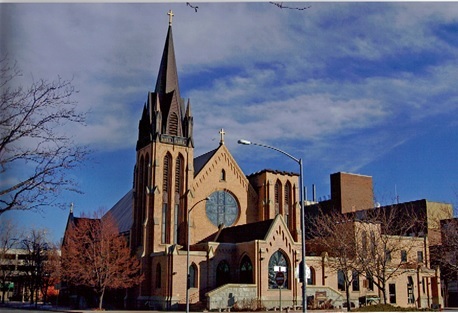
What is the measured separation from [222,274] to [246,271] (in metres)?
2.06

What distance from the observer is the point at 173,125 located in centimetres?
4981

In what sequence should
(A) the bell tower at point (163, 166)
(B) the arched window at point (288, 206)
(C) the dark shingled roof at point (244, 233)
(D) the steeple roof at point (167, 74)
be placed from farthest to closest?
(B) the arched window at point (288, 206)
(D) the steeple roof at point (167, 74)
(A) the bell tower at point (163, 166)
(C) the dark shingled roof at point (244, 233)

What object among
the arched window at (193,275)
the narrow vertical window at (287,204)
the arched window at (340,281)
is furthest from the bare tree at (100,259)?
the arched window at (340,281)

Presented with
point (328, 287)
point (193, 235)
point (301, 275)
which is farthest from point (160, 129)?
Result: point (301, 275)

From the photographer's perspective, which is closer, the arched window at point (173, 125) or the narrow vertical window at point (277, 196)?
the arched window at point (173, 125)

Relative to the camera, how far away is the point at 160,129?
48688mm

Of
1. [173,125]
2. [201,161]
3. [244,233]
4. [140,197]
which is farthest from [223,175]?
[140,197]

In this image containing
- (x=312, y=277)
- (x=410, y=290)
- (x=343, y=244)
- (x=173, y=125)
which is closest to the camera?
(x=343, y=244)

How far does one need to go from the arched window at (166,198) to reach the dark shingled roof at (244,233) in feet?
11.7

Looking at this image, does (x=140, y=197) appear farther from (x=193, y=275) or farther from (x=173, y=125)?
(x=193, y=275)

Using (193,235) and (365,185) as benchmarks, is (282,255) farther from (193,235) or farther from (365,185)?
(365,185)

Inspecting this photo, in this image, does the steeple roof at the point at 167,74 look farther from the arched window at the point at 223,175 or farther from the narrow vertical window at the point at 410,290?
the narrow vertical window at the point at 410,290

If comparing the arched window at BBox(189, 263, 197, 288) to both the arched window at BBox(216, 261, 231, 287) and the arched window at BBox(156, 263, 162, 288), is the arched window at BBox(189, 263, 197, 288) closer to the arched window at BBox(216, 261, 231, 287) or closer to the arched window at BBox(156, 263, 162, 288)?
the arched window at BBox(216, 261, 231, 287)

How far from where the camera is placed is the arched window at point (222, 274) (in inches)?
1731
